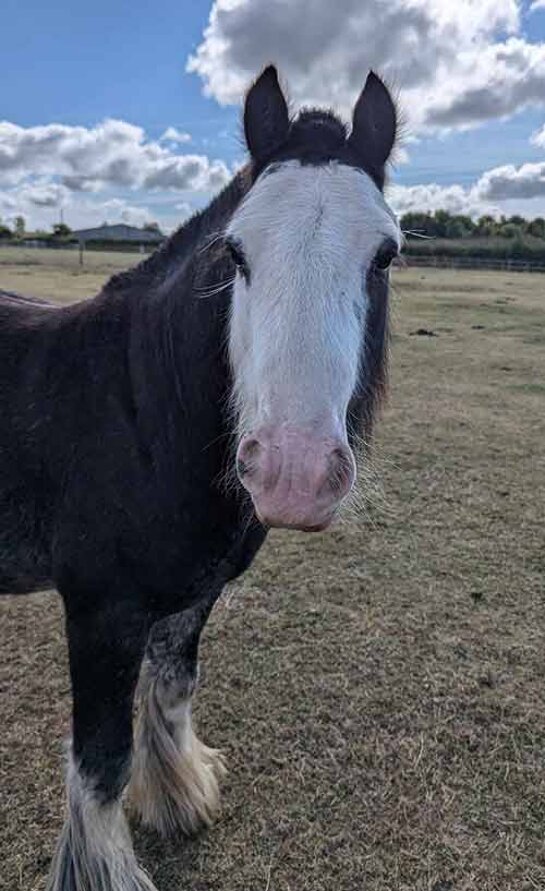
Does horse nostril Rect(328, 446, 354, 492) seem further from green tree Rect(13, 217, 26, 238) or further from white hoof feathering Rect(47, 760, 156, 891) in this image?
green tree Rect(13, 217, 26, 238)

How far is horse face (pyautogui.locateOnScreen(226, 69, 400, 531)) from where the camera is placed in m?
1.36

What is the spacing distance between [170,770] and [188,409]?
1562mm

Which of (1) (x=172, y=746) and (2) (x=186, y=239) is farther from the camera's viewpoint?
(1) (x=172, y=746)

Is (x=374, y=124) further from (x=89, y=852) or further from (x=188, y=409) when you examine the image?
(x=89, y=852)

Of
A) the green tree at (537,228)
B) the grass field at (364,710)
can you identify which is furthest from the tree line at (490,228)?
the grass field at (364,710)

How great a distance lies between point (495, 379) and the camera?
9.63 m

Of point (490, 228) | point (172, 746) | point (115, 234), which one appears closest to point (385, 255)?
point (172, 746)

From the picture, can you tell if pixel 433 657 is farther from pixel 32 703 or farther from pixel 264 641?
pixel 32 703

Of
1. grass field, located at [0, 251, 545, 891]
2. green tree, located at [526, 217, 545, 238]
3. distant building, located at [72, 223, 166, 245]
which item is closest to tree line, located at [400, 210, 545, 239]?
green tree, located at [526, 217, 545, 238]

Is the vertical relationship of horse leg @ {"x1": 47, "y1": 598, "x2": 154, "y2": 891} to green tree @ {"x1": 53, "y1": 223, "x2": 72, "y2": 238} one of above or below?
below

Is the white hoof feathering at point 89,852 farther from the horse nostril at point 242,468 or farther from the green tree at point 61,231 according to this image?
the green tree at point 61,231

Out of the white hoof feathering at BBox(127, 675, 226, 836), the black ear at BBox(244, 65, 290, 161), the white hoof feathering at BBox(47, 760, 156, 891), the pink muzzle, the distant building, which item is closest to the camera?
the pink muzzle

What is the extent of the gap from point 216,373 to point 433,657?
7.35 ft

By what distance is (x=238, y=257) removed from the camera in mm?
1607
